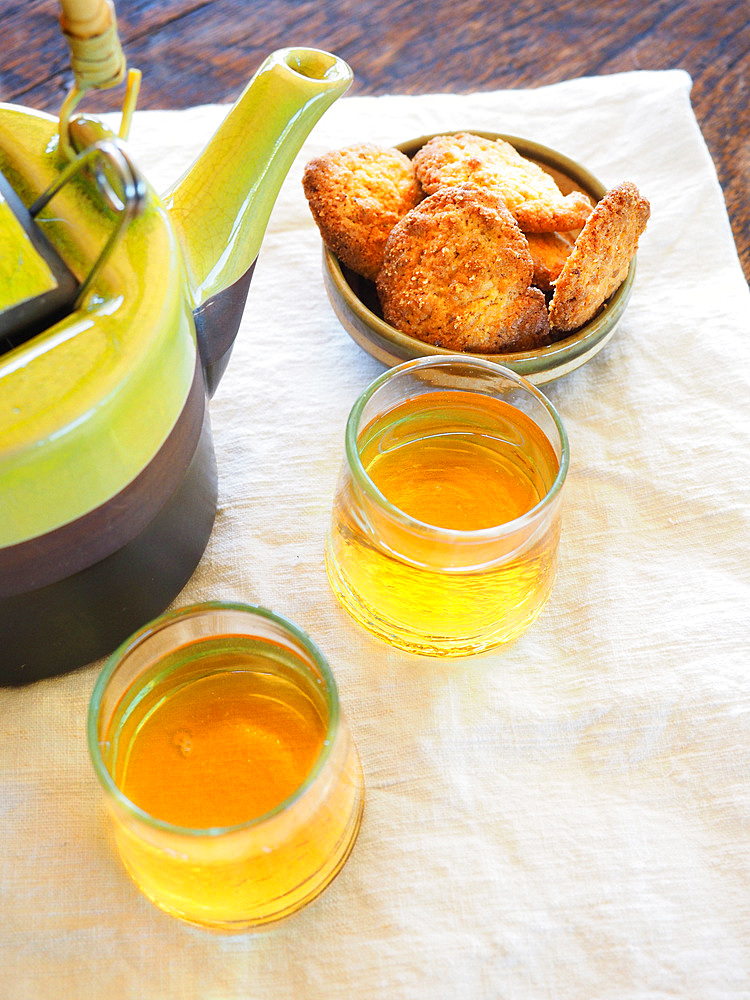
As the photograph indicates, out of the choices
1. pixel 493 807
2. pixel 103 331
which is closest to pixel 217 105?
pixel 103 331

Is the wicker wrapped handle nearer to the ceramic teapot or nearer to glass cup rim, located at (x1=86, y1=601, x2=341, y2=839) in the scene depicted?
the ceramic teapot

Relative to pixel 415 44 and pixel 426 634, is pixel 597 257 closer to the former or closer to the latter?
pixel 426 634

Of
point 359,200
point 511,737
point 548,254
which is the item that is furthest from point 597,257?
point 511,737

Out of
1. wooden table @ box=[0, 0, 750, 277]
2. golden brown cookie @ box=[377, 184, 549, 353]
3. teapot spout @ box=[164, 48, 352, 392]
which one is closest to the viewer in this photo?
teapot spout @ box=[164, 48, 352, 392]

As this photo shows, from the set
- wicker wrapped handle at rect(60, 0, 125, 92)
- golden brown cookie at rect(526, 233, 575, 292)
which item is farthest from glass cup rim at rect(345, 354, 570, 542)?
wicker wrapped handle at rect(60, 0, 125, 92)

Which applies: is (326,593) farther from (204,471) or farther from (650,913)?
(650,913)

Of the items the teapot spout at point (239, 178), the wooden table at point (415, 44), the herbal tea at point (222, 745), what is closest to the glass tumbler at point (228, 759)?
the herbal tea at point (222, 745)

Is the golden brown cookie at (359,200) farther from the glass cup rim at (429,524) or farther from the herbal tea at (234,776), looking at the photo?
the herbal tea at (234,776)
